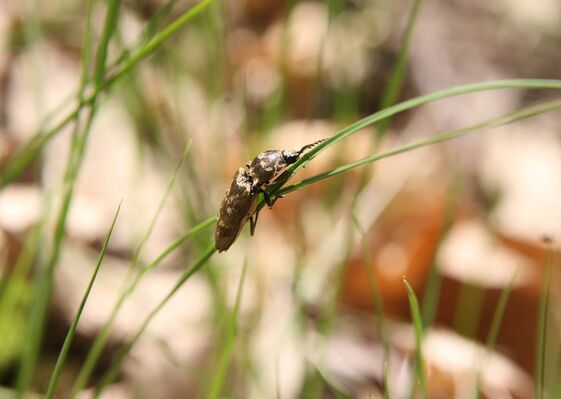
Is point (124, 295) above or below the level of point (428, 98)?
below

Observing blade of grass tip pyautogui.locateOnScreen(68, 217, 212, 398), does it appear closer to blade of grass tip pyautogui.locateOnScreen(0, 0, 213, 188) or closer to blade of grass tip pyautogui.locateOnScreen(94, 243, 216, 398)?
blade of grass tip pyautogui.locateOnScreen(94, 243, 216, 398)

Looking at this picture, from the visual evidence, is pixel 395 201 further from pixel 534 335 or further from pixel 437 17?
pixel 437 17

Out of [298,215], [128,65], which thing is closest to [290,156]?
[128,65]

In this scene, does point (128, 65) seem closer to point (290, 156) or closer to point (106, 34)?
point (106, 34)

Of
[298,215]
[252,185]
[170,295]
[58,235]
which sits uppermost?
[298,215]

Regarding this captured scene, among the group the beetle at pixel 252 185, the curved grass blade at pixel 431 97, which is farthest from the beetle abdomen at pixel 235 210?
the curved grass blade at pixel 431 97

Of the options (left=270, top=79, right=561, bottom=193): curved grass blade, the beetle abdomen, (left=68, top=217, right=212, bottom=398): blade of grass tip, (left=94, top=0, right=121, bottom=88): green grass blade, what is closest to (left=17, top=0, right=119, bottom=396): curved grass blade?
(left=94, top=0, right=121, bottom=88): green grass blade

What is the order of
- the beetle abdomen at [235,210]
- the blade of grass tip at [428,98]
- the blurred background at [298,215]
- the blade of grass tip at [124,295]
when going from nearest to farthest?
the blade of grass tip at [428,98], the blade of grass tip at [124,295], the beetle abdomen at [235,210], the blurred background at [298,215]

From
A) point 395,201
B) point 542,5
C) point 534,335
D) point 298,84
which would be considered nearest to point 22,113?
point 298,84

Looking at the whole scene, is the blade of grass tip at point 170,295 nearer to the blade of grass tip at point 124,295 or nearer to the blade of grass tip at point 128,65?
the blade of grass tip at point 124,295
